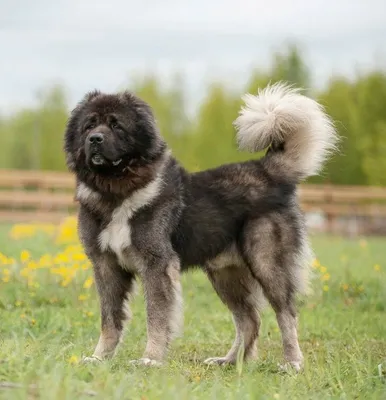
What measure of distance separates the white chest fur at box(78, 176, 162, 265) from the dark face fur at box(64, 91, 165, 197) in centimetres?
10

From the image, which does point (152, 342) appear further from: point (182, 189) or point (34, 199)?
point (34, 199)

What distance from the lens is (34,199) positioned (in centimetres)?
2533

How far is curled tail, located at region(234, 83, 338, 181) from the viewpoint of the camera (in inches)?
255

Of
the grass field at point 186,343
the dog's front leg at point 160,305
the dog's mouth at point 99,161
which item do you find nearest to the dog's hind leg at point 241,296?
the grass field at point 186,343

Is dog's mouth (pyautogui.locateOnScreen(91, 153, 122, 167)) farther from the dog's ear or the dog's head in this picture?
the dog's ear

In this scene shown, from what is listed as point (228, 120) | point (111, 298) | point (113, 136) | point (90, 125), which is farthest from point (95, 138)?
point (228, 120)

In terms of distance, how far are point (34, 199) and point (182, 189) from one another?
1977cm

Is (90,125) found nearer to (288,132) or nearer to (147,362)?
(288,132)

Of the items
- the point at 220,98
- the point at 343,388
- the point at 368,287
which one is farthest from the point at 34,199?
the point at 343,388

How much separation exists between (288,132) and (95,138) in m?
1.69

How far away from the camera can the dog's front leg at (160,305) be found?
5801 mm

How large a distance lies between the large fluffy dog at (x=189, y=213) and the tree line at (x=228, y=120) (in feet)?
66.2

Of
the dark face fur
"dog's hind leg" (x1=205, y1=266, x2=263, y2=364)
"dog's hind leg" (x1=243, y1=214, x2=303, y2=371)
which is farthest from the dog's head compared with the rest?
"dog's hind leg" (x1=205, y1=266, x2=263, y2=364)

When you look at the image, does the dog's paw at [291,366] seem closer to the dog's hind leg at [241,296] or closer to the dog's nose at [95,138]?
the dog's hind leg at [241,296]
